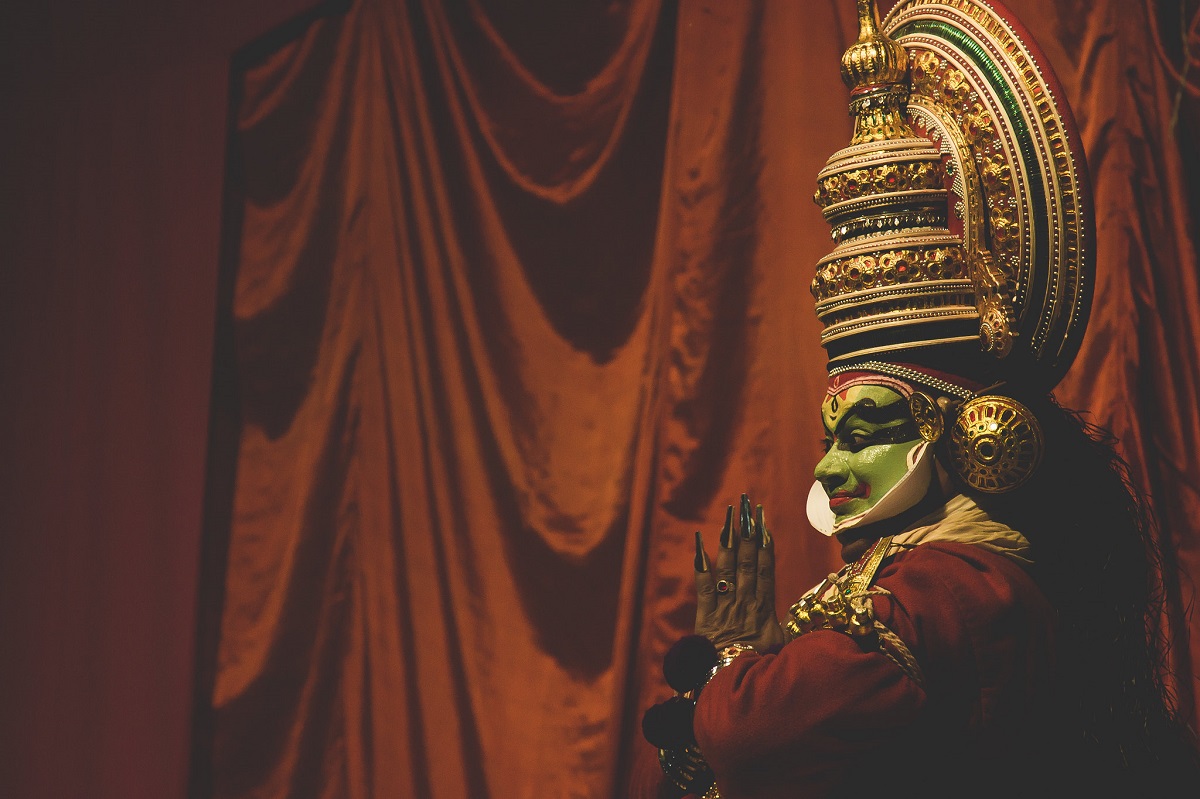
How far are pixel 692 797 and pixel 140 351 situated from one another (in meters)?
1.85

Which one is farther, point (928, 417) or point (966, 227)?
point (966, 227)

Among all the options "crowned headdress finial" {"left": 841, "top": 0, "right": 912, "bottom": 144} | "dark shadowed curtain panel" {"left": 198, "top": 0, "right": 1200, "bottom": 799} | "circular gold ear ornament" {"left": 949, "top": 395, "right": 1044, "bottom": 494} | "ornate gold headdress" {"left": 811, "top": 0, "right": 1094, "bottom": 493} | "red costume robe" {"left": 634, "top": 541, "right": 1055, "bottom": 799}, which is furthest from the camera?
"dark shadowed curtain panel" {"left": 198, "top": 0, "right": 1200, "bottom": 799}

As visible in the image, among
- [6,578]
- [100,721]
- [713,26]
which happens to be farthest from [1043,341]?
[6,578]

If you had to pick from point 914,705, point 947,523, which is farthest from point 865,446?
point 914,705

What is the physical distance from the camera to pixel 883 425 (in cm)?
177

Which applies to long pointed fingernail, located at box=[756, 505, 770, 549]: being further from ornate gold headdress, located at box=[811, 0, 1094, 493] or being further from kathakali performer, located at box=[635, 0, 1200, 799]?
ornate gold headdress, located at box=[811, 0, 1094, 493]

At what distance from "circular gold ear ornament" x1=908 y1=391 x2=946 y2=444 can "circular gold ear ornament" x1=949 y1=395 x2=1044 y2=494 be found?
0.12ft

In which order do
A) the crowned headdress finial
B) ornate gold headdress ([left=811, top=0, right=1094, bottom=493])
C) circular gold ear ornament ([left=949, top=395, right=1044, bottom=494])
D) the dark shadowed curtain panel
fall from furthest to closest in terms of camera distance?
the dark shadowed curtain panel
the crowned headdress finial
ornate gold headdress ([left=811, top=0, right=1094, bottom=493])
circular gold ear ornament ([left=949, top=395, right=1044, bottom=494])

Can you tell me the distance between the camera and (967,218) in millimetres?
1817

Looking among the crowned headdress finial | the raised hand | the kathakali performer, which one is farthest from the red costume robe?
the crowned headdress finial

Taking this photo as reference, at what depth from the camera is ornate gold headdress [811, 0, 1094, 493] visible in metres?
1.75

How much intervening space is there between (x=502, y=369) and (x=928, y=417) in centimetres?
130

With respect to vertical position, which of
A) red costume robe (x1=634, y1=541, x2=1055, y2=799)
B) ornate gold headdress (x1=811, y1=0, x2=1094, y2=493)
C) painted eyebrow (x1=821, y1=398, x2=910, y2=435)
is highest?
ornate gold headdress (x1=811, y1=0, x2=1094, y2=493)

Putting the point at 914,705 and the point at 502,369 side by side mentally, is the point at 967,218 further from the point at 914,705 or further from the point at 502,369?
the point at 502,369
